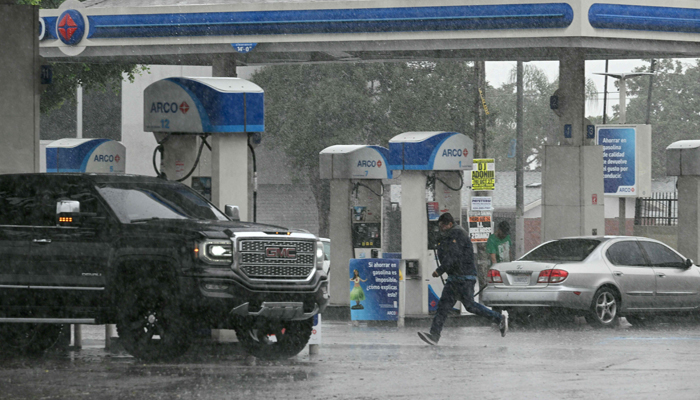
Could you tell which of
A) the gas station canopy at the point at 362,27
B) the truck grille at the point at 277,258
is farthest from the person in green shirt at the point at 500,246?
the truck grille at the point at 277,258

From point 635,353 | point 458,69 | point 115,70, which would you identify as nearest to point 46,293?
point 635,353

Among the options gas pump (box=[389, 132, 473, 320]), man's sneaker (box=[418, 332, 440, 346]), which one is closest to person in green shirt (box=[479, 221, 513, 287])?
gas pump (box=[389, 132, 473, 320])

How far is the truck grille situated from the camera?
11.2m

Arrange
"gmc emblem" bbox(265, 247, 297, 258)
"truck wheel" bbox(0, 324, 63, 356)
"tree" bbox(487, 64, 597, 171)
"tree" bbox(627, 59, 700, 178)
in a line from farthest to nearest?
"tree" bbox(487, 64, 597, 171) → "tree" bbox(627, 59, 700, 178) → "truck wheel" bbox(0, 324, 63, 356) → "gmc emblem" bbox(265, 247, 297, 258)

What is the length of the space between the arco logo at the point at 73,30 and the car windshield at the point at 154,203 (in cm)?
1008

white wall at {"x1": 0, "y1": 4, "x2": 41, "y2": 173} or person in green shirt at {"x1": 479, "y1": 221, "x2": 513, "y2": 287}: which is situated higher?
white wall at {"x1": 0, "y1": 4, "x2": 41, "y2": 173}

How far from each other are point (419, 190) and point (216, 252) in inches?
333

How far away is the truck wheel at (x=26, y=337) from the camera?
41.8 ft

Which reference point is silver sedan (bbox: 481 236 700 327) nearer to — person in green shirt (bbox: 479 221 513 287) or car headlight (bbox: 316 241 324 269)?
person in green shirt (bbox: 479 221 513 287)

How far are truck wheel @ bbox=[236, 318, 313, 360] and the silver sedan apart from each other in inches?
224

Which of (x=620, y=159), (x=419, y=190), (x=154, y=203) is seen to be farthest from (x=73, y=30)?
(x=620, y=159)

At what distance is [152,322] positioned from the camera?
11.3 m

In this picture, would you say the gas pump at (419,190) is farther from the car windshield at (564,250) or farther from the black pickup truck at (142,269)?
the black pickup truck at (142,269)

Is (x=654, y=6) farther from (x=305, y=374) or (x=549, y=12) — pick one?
(x=305, y=374)
